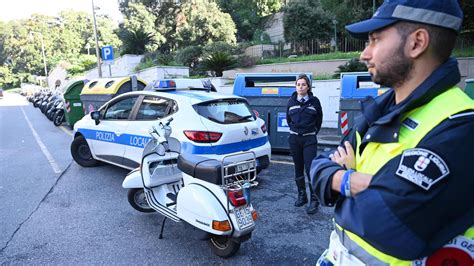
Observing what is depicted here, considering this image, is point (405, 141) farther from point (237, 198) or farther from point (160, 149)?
point (160, 149)

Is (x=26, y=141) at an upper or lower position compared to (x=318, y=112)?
lower

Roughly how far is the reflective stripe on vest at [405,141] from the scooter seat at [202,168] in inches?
69.5

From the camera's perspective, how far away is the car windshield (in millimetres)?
4918

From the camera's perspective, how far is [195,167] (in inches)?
123

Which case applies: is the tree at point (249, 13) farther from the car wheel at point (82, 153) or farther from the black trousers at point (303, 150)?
the black trousers at point (303, 150)

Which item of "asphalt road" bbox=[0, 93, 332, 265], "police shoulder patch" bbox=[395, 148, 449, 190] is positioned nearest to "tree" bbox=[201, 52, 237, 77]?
"asphalt road" bbox=[0, 93, 332, 265]

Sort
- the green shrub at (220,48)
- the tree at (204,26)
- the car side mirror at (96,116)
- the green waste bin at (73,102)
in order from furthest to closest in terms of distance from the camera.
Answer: the tree at (204,26) → the green shrub at (220,48) → the green waste bin at (73,102) → the car side mirror at (96,116)

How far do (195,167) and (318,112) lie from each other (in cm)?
202

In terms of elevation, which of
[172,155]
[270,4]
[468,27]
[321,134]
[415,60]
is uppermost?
[270,4]

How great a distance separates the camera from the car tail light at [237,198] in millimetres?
3023

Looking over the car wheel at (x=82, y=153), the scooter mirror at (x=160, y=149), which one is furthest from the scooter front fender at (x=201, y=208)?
the car wheel at (x=82, y=153)

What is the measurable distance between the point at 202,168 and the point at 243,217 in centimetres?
58

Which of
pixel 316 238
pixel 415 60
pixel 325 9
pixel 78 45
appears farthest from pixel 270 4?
pixel 78 45

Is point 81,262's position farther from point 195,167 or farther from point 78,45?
point 78,45
